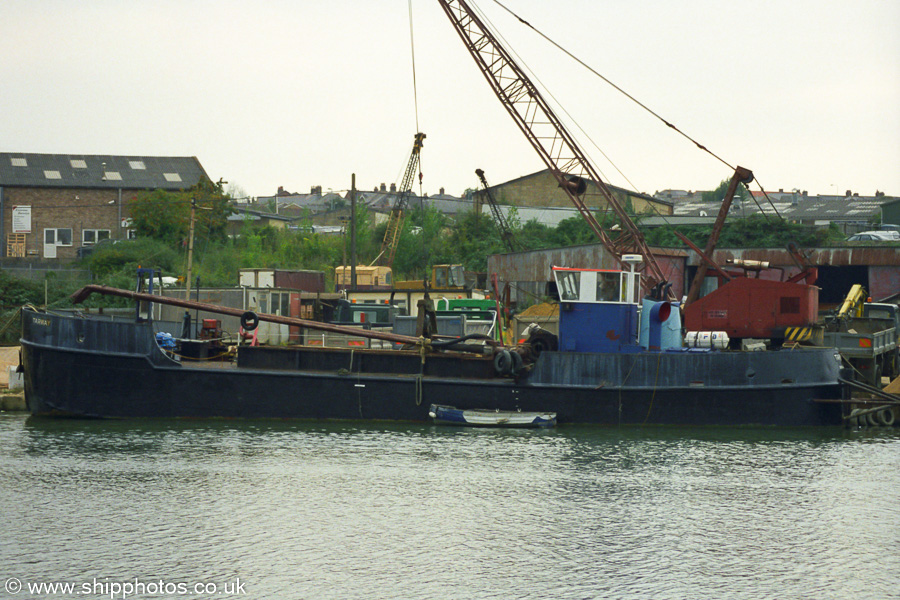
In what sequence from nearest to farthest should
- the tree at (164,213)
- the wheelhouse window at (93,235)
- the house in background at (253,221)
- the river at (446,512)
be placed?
the river at (446,512) < the tree at (164,213) < the wheelhouse window at (93,235) < the house in background at (253,221)

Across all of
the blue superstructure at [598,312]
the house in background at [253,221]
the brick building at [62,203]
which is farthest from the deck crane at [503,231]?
the blue superstructure at [598,312]

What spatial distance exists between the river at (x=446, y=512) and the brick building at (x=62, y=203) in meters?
29.4

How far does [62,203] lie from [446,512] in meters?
40.0

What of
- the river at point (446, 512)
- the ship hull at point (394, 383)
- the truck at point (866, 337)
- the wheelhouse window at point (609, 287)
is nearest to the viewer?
the river at point (446, 512)

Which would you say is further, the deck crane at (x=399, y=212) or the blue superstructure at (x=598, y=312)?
the deck crane at (x=399, y=212)

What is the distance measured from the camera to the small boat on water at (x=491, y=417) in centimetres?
2023

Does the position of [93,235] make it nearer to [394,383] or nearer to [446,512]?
[394,383]

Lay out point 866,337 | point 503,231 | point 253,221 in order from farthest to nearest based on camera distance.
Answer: point 253,221
point 503,231
point 866,337

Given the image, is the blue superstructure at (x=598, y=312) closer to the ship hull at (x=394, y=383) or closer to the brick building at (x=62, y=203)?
the ship hull at (x=394, y=383)

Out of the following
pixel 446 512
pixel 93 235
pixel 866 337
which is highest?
pixel 93 235

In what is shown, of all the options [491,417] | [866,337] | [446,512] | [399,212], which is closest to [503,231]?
[399,212]

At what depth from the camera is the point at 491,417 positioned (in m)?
20.2

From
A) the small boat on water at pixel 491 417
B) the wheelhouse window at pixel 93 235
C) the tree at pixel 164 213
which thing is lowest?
the small boat on water at pixel 491 417

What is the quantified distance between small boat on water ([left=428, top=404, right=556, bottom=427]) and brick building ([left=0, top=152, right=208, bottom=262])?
32.0 meters
